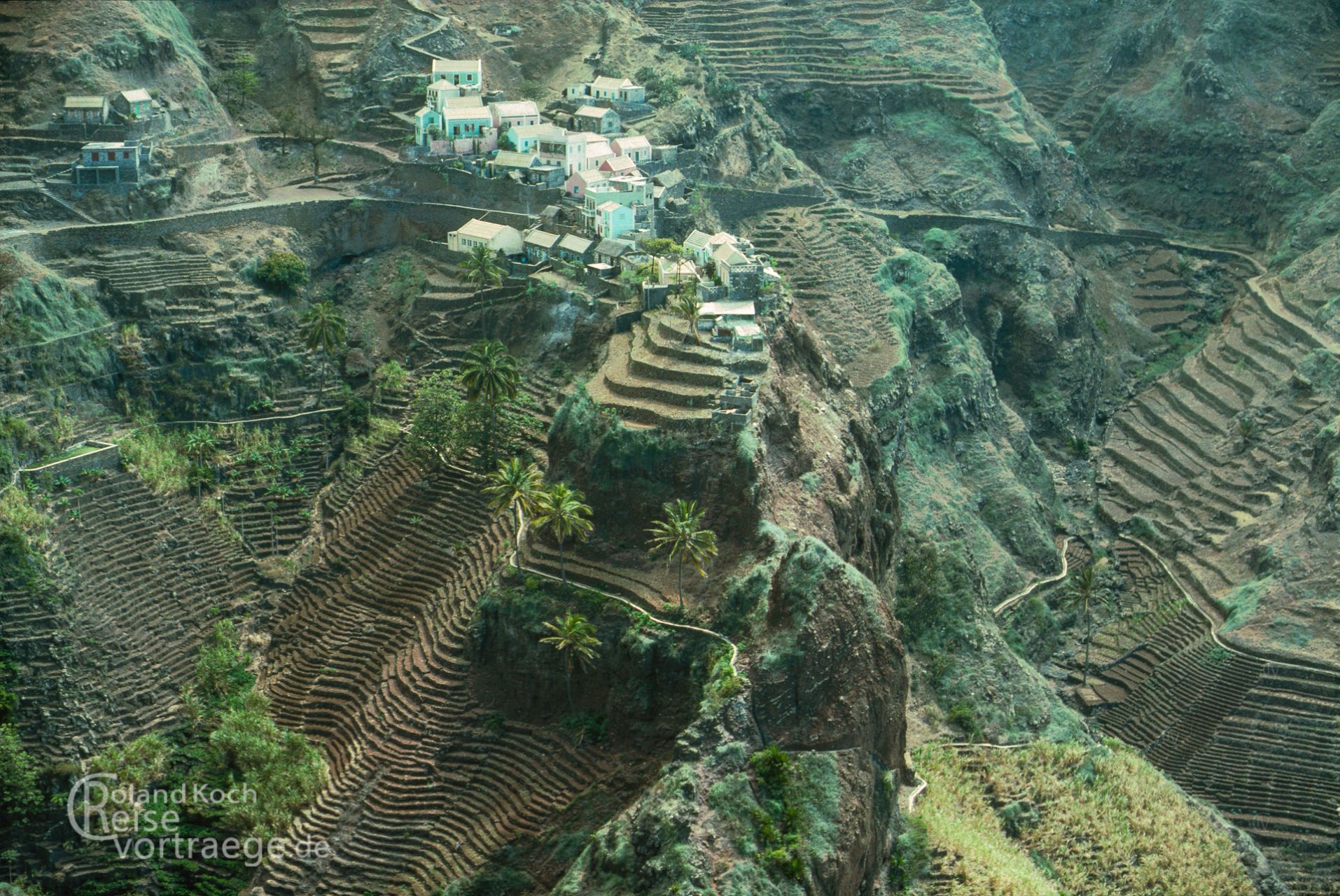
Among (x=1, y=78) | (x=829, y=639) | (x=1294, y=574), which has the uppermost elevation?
(x=1, y=78)

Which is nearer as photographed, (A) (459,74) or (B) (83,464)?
(B) (83,464)

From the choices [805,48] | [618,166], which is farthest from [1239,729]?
[805,48]

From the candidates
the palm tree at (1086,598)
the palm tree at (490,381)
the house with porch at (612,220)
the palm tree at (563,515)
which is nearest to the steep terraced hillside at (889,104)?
the palm tree at (1086,598)

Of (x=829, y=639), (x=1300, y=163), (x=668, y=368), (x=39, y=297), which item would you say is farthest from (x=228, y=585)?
(x=1300, y=163)

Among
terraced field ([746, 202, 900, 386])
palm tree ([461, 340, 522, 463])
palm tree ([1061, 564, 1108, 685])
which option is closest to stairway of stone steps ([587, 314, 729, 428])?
palm tree ([461, 340, 522, 463])

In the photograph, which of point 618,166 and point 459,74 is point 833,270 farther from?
point 459,74

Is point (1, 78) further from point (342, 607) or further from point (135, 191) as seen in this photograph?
point (342, 607)
